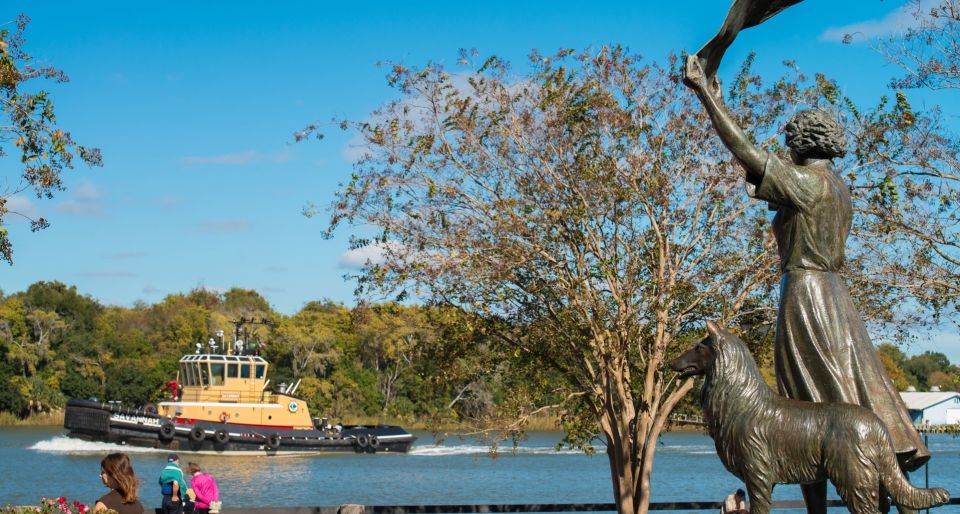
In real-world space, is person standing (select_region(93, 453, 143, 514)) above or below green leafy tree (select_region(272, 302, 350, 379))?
below

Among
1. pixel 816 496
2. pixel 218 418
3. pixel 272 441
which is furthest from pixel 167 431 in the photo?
pixel 816 496

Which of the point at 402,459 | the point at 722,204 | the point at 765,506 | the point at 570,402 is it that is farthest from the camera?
the point at 402,459

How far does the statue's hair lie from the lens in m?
6.04

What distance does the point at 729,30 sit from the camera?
6.11 meters

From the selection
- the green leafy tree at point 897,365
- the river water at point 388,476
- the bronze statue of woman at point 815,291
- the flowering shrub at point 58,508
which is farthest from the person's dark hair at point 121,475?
the green leafy tree at point 897,365

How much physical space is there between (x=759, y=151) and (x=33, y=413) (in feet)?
189

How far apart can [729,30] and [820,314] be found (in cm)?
157

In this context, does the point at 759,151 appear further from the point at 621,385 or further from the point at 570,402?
the point at 570,402

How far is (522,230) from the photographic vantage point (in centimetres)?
1355

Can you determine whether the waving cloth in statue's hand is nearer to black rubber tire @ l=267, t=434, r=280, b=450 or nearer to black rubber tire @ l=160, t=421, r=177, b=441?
black rubber tire @ l=160, t=421, r=177, b=441

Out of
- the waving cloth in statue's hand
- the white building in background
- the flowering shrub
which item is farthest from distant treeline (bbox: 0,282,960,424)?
the waving cloth in statue's hand

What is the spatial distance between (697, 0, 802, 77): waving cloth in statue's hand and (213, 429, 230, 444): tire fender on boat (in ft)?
123

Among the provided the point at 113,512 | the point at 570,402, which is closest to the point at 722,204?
the point at 570,402

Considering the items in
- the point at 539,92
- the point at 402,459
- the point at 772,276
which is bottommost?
the point at 402,459
